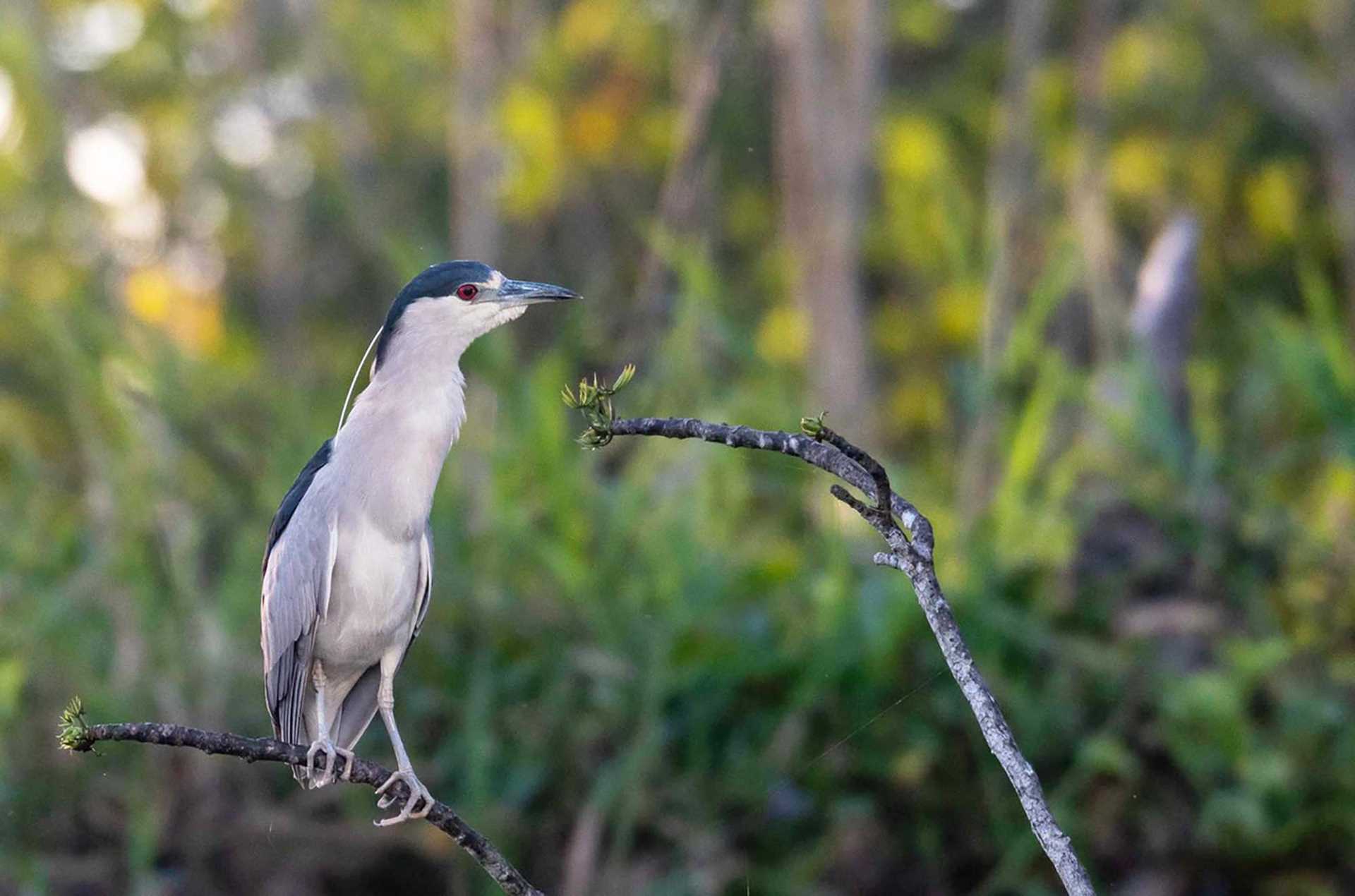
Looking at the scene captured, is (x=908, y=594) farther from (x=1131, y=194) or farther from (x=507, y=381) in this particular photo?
(x=1131, y=194)

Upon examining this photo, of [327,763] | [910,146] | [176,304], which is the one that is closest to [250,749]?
[327,763]

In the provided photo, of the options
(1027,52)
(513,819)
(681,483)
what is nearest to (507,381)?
(681,483)

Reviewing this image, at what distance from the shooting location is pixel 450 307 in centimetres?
197

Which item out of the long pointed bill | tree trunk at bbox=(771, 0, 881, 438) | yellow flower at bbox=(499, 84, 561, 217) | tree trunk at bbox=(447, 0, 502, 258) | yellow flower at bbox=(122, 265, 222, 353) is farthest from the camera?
yellow flower at bbox=(122, 265, 222, 353)

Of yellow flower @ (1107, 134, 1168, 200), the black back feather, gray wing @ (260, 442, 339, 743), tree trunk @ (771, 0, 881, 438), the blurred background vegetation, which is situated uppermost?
yellow flower @ (1107, 134, 1168, 200)

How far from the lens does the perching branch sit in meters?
1.57

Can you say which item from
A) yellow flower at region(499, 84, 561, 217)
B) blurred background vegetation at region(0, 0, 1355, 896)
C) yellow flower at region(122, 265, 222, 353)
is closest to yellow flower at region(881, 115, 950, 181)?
yellow flower at region(499, 84, 561, 217)

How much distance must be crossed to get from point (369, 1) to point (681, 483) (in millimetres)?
12257

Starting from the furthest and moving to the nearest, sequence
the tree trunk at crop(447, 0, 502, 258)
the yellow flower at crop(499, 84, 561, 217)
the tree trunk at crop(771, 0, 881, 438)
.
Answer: the yellow flower at crop(499, 84, 561, 217), the tree trunk at crop(447, 0, 502, 258), the tree trunk at crop(771, 0, 881, 438)

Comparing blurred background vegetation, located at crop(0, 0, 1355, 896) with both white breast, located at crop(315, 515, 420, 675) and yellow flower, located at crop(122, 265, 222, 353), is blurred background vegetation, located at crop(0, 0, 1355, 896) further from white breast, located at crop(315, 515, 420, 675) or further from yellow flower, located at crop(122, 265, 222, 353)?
yellow flower, located at crop(122, 265, 222, 353)

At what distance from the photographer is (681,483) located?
5863mm

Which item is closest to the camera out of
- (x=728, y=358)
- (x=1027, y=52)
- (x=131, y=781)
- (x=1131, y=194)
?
(x=131, y=781)

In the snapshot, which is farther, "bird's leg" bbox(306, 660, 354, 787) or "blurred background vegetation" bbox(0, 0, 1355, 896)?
"blurred background vegetation" bbox(0, 0, 1355, 896)

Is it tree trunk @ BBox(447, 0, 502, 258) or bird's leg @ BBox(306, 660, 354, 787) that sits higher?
tree trunk @ BBox(447, 0, 502, 258)
